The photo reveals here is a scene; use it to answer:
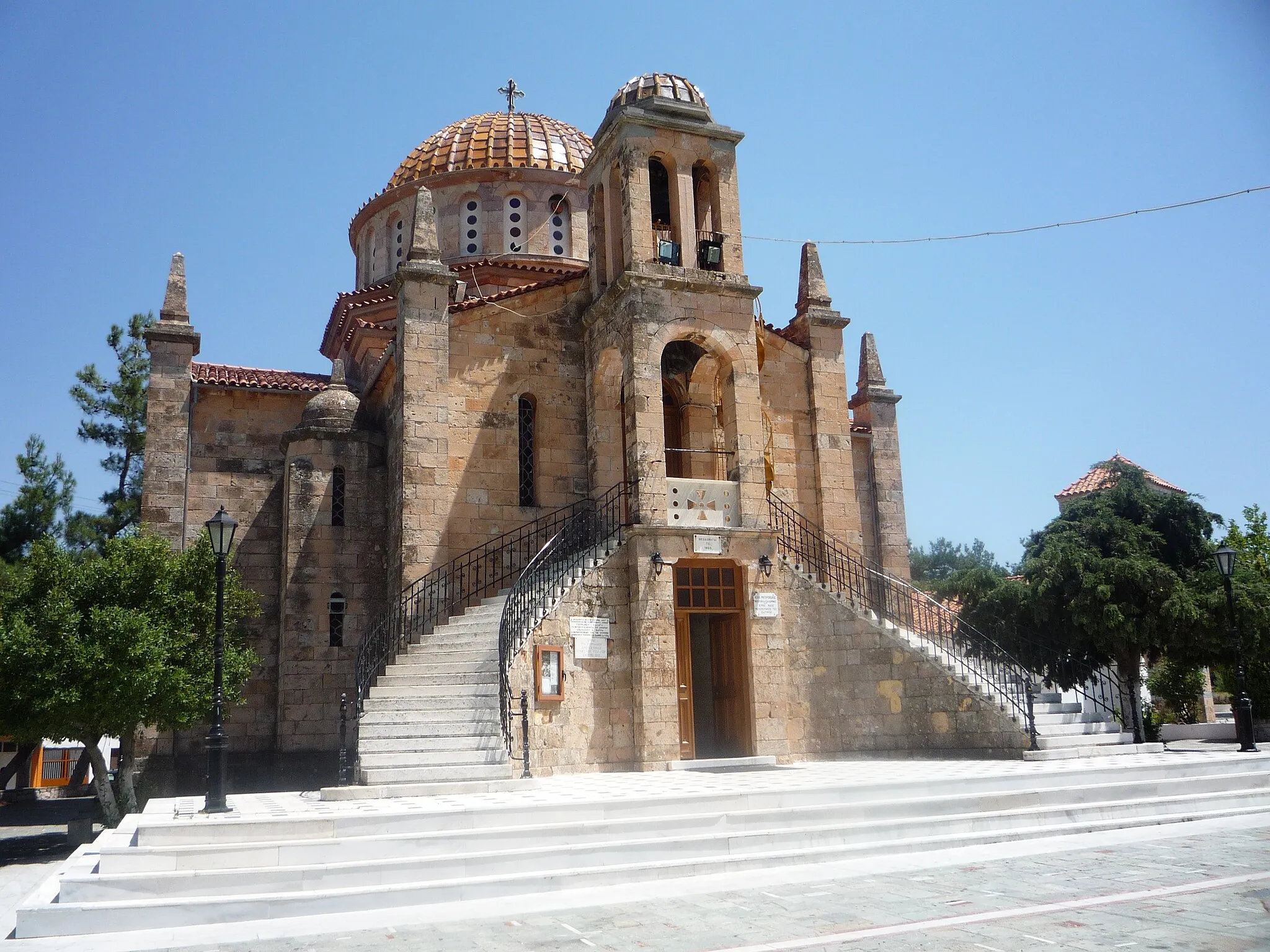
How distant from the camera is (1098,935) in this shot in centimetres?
652

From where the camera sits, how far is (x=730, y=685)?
722 inches

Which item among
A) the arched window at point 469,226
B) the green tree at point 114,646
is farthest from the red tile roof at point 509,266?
the green tree at point 114,646

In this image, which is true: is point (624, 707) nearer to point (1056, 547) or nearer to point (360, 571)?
point (360, 571)

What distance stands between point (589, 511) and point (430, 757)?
21.4 feet

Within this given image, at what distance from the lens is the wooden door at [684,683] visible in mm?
17391

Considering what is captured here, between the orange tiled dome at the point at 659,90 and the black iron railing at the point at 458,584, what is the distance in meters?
7.92

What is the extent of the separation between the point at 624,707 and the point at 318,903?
29.5 ft

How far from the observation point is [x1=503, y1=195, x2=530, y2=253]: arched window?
86.6 ft

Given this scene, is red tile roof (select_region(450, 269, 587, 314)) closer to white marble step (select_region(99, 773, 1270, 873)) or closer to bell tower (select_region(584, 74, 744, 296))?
bell tower (select_region(584, 74, 744, 296))

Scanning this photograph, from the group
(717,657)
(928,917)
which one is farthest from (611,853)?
(717,657)

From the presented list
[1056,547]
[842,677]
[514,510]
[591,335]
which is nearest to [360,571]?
[514,510]

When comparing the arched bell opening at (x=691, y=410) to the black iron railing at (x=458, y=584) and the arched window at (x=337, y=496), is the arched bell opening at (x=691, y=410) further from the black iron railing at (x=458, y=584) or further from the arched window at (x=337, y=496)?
the arched window at (x=337, y=496)

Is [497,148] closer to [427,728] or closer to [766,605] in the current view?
[766,605]

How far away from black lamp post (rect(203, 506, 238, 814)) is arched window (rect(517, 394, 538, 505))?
8040 millimetres
